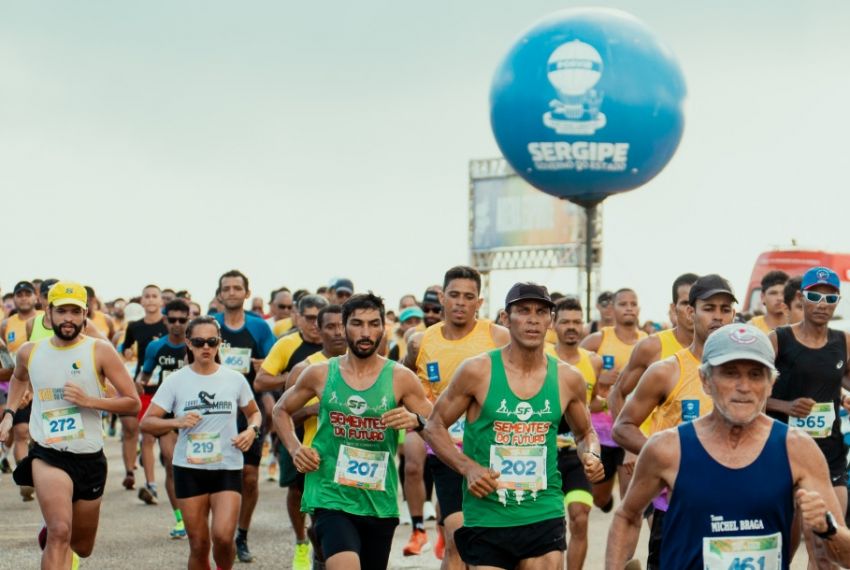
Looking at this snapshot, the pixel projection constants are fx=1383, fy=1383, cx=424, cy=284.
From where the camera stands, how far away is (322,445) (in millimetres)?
7215

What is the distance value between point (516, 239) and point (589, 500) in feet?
177

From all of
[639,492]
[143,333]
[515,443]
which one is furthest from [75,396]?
[143,333]

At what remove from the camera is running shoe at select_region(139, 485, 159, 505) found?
14.1m

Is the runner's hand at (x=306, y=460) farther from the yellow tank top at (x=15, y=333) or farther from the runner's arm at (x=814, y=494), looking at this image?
the yellow tank top at (x=15, y=333)

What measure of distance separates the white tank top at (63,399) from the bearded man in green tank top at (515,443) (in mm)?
2879

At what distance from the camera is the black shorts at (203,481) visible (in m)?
8.78

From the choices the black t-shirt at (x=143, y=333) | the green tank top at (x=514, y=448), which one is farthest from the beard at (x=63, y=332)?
the black t-shirt at (x=143, y=333)

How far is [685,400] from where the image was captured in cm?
701

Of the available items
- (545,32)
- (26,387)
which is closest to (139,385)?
(26,387)

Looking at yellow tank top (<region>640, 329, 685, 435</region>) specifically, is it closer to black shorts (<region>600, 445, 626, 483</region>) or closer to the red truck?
black shorts (<region>600, 445, 626, 483</region>)

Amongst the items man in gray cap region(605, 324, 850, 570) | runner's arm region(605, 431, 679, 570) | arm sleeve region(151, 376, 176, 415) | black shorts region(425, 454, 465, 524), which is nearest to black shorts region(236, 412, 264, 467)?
arm sleeve region(151, 376, 176, 415)

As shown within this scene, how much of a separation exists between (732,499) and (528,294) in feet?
7.72

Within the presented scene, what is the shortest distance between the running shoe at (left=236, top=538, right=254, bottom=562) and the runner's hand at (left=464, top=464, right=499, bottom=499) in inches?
183

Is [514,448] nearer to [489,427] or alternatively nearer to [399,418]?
[489,427]
